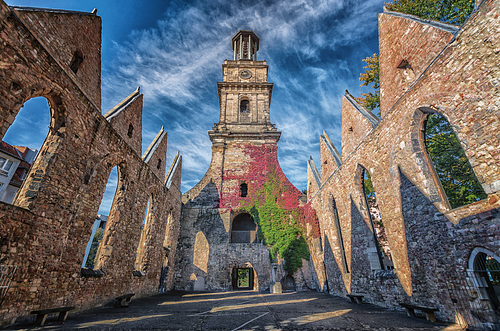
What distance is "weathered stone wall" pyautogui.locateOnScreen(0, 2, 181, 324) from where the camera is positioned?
4.61 metres

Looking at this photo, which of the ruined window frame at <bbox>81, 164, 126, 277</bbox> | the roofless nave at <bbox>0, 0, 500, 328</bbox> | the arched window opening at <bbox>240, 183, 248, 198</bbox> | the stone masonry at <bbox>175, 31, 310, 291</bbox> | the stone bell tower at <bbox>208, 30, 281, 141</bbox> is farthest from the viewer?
the stone bell tower at <bbox>208, 30, 281, 141</bbox>

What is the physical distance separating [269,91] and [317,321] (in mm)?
21633

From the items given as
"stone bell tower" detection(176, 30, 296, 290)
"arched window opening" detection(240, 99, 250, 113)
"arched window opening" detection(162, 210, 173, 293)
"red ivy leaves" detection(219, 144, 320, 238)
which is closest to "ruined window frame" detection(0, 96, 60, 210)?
"arched window opening" detection(162, 210, 173, 293)

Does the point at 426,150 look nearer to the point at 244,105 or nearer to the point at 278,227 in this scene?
the point at 278,227

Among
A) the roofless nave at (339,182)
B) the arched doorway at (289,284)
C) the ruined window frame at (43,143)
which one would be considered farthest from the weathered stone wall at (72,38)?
the arched doorway at (289,284)

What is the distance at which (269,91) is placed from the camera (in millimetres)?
23672

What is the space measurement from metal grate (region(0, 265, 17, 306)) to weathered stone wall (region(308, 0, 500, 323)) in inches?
373

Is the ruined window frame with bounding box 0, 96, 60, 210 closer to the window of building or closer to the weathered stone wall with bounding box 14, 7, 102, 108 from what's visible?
the weathered stone wall with bounding box 14, 7, 102, 108

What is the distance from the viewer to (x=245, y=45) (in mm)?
28188

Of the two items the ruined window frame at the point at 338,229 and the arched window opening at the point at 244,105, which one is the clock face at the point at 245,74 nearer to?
the arched window opening at the point at 244,105

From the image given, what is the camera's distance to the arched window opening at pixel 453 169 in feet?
27.3

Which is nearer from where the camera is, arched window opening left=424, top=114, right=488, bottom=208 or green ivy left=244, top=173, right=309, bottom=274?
arched window opening left=424, top=114, right=488, bottom=208

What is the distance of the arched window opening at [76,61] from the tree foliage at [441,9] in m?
13.8

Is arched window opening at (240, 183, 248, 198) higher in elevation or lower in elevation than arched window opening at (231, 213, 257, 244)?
higher
